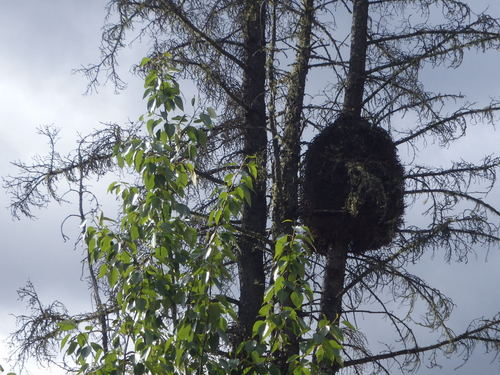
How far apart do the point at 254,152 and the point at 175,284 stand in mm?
3969

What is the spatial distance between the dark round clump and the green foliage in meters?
2.32

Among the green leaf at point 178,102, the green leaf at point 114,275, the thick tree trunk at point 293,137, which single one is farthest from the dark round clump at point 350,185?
the green leaf at point 114,275

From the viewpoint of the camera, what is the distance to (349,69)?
34.0ft

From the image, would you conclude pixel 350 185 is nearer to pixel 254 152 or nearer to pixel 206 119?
pixel 254 152

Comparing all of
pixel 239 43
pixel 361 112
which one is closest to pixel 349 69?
pixel 361 112

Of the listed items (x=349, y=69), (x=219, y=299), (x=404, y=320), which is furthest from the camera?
(x=349, y=69)

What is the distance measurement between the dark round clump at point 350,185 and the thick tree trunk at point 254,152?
0.54 metres

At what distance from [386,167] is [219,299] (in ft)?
10.5

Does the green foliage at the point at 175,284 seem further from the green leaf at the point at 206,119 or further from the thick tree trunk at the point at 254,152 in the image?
the thick tree trunk at the point at 254,152

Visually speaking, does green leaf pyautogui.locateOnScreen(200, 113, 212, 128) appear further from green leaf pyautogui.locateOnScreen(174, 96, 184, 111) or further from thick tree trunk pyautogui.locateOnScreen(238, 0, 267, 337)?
thick tree trunk pyautogui.locateOnScreen(238, 0, 267, 337)

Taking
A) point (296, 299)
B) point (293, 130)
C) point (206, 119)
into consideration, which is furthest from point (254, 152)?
point (296, 299)

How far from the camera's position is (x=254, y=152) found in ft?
34.1

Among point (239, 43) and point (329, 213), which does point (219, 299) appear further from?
point (239, 43)

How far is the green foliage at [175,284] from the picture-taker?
6.27m
